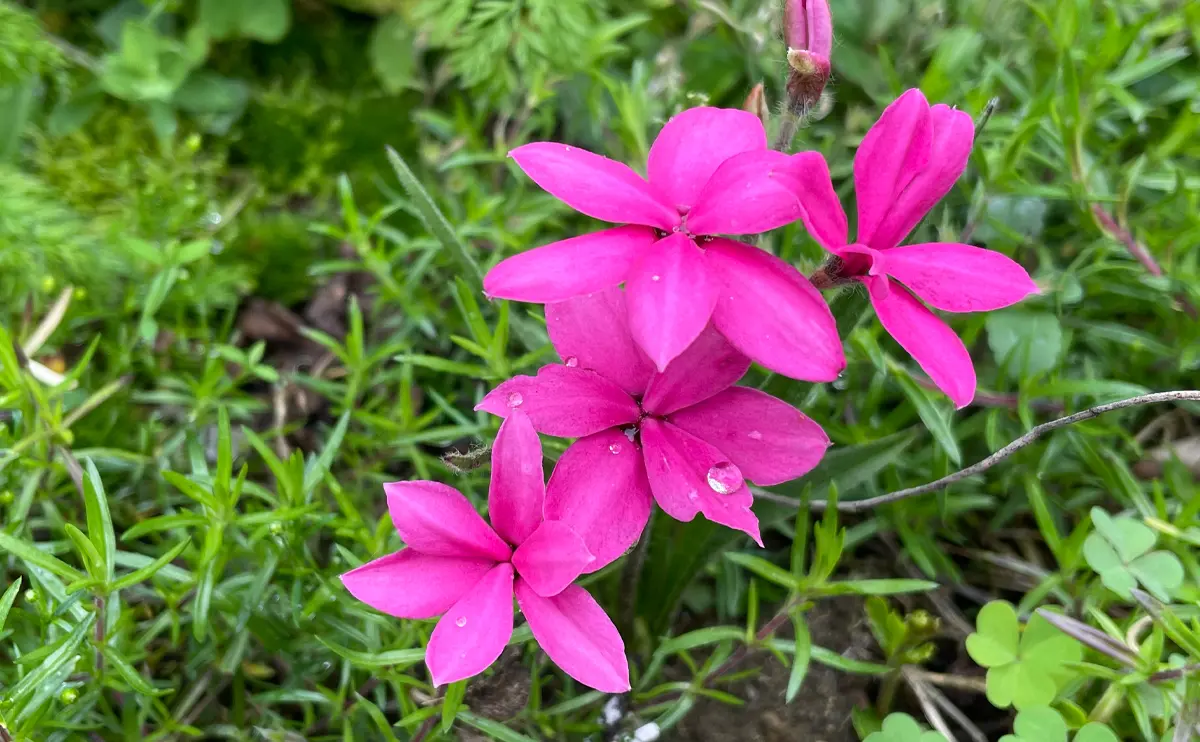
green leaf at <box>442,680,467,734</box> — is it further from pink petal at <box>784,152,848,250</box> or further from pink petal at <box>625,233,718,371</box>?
pink petal at <box>784,152,848,250</box>

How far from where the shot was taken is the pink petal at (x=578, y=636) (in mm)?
753

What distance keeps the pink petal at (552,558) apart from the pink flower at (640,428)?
0.09ft

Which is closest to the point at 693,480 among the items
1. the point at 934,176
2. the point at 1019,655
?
the point at 934,176

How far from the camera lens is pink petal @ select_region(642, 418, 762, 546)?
0.78 metres

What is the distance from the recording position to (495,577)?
801 millimetres

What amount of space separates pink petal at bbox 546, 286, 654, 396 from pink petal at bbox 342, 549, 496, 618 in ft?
0.73

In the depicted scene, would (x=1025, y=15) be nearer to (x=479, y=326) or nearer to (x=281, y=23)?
(x=479, y=326)

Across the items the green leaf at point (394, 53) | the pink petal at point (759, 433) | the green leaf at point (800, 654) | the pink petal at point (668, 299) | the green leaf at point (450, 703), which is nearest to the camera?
the pink petal at point (668, 299)

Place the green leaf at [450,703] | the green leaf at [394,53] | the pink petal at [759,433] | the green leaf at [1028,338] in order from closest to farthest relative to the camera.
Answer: the pink petal at [759,433]
the green leaf at [450,703]
the green leaf at [1028,338]
the green leaf at [394,53]

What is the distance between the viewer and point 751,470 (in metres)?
0.83

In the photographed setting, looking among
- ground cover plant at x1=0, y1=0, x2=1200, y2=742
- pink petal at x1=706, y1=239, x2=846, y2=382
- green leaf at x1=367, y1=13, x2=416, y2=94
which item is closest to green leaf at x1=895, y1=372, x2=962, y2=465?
ground cover plant at x1=0, y1=0, x2=1200, y2=742

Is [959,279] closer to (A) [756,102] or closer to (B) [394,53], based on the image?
(A) [756,102]

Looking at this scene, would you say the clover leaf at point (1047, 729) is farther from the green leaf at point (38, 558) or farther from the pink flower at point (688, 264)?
the green leaf at point (38, 558)

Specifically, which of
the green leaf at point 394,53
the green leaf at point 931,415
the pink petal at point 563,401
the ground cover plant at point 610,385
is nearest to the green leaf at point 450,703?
the ground cover plant at point 610,385
